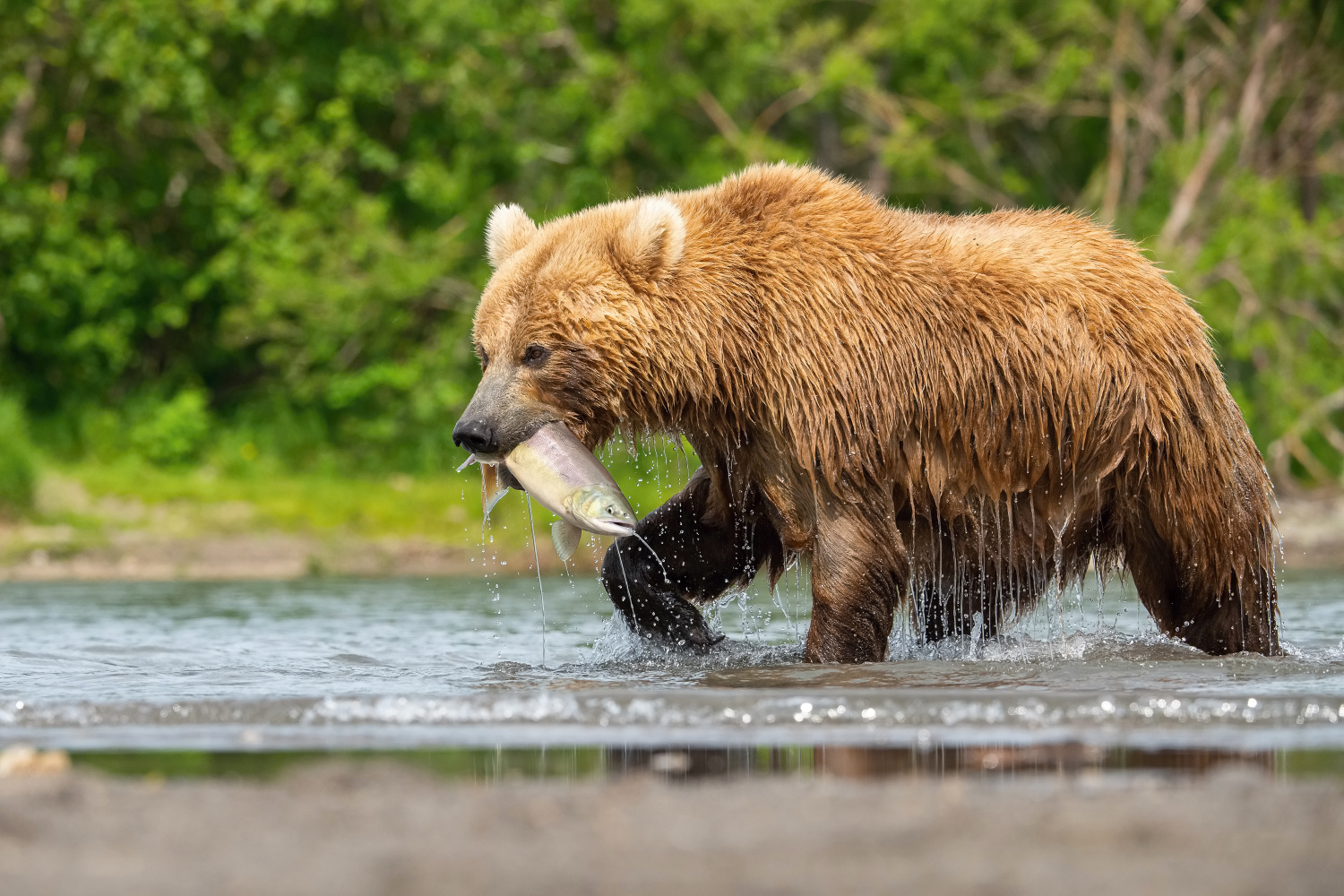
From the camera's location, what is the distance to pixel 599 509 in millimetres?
5723

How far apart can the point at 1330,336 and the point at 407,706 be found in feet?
39.1

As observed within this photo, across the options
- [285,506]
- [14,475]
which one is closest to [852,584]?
[285,506]

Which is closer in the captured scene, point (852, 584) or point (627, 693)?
point (627, 693)

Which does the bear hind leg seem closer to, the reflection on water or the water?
the water

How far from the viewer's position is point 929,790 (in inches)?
136

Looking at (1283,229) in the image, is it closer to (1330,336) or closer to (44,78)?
(1330,336)

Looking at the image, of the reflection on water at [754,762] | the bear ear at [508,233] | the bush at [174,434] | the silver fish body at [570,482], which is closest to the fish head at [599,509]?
the silver fish body at [570,482]

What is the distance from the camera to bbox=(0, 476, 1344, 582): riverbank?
1280 centimetres

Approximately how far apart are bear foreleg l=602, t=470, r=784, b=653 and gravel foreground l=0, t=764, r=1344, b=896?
2864 mm

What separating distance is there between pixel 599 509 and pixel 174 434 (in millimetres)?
10894

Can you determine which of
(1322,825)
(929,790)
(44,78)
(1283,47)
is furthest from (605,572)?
(44,78)

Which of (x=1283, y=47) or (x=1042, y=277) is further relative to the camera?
(x=1283, y=47)

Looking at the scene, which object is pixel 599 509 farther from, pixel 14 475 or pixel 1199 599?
pixel 14 475

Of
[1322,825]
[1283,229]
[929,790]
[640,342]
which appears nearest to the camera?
[1322,825]
